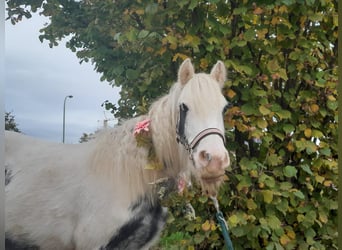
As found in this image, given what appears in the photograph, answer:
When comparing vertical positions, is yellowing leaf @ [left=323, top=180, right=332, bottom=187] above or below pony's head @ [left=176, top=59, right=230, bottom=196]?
below

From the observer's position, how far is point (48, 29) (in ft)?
5.05

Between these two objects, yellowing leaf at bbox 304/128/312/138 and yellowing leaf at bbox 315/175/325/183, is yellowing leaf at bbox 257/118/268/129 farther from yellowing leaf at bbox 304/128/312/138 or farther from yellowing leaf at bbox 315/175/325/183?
yellowing leaf at bbox 315/175/325/183

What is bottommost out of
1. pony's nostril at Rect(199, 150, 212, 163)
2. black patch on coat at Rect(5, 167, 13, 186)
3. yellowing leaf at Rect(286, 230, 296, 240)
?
yellowing leaf at Rect(286, 230, 296, 240)

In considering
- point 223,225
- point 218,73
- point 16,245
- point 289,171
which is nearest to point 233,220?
point 223,225

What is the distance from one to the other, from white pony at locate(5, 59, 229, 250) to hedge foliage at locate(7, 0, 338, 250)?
137 mm

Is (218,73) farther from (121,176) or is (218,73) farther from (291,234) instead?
(291,234)

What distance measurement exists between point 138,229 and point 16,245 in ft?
1.18

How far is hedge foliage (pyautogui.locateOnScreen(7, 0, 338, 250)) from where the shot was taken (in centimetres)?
153

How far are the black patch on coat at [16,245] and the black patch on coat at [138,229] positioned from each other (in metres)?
0.21

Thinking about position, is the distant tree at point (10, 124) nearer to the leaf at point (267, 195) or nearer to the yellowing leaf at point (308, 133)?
the leaf at point (267, 195)

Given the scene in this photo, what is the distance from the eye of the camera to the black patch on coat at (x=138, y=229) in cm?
129

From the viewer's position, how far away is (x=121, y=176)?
4.42ft

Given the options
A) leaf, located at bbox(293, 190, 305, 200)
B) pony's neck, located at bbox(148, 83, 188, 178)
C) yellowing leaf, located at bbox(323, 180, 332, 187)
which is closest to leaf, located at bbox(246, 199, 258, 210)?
leaf, located at bbox(293, 190, 305, 200)

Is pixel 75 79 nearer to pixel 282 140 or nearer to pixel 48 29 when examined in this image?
pixel 48 29
